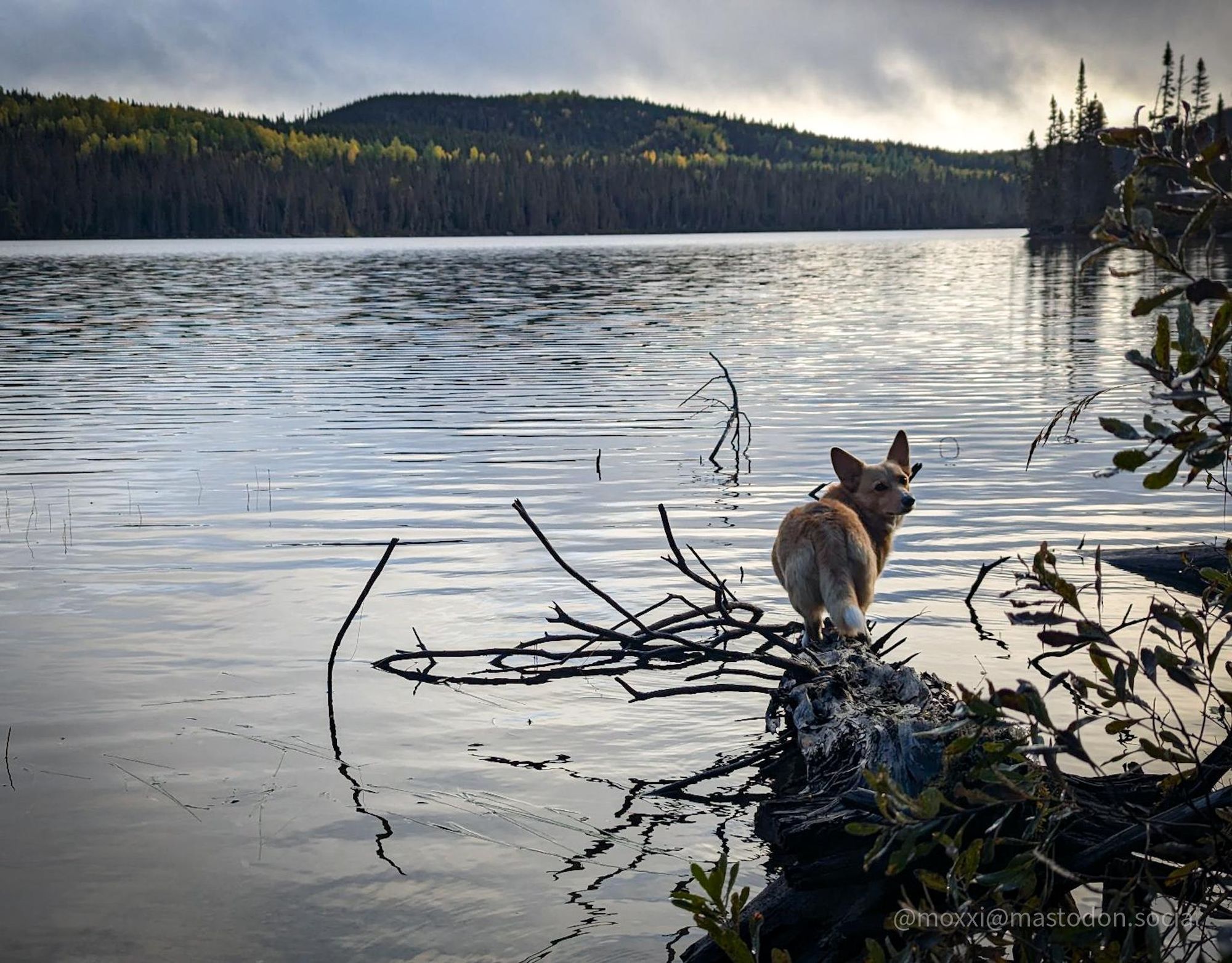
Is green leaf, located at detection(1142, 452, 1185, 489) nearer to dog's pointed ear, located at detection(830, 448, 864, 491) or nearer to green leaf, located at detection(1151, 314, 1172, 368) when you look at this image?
green leaf, located at detection(1151, 314, 1172, 368)

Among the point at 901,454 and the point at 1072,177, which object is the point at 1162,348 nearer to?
the point at 901,454

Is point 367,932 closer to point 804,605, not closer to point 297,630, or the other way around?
point 804,605

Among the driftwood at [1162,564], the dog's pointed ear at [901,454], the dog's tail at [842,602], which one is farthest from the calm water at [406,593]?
the dog's pointed ear at [901,454]

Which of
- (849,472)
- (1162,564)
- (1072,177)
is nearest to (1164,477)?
(849,472)

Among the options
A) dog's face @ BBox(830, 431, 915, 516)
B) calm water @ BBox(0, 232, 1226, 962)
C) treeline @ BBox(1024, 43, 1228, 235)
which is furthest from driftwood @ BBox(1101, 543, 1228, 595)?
treeline @ BBox(1024, 43, 1228, 235)

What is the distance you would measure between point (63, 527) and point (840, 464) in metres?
9.84

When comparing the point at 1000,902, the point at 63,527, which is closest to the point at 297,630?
the point at 63,527

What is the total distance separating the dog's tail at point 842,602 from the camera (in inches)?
275

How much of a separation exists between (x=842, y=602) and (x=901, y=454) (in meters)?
2.35

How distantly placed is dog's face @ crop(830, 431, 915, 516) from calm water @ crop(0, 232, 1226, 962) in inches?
63.2

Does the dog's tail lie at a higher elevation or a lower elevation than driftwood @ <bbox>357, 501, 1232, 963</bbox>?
higher

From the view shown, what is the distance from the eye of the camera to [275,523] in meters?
15.2

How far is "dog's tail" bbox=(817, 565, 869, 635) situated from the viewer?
22.9 ft

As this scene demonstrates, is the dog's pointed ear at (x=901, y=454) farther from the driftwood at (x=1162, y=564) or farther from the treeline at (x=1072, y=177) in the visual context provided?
the treeline at (x=1072, y=177)
